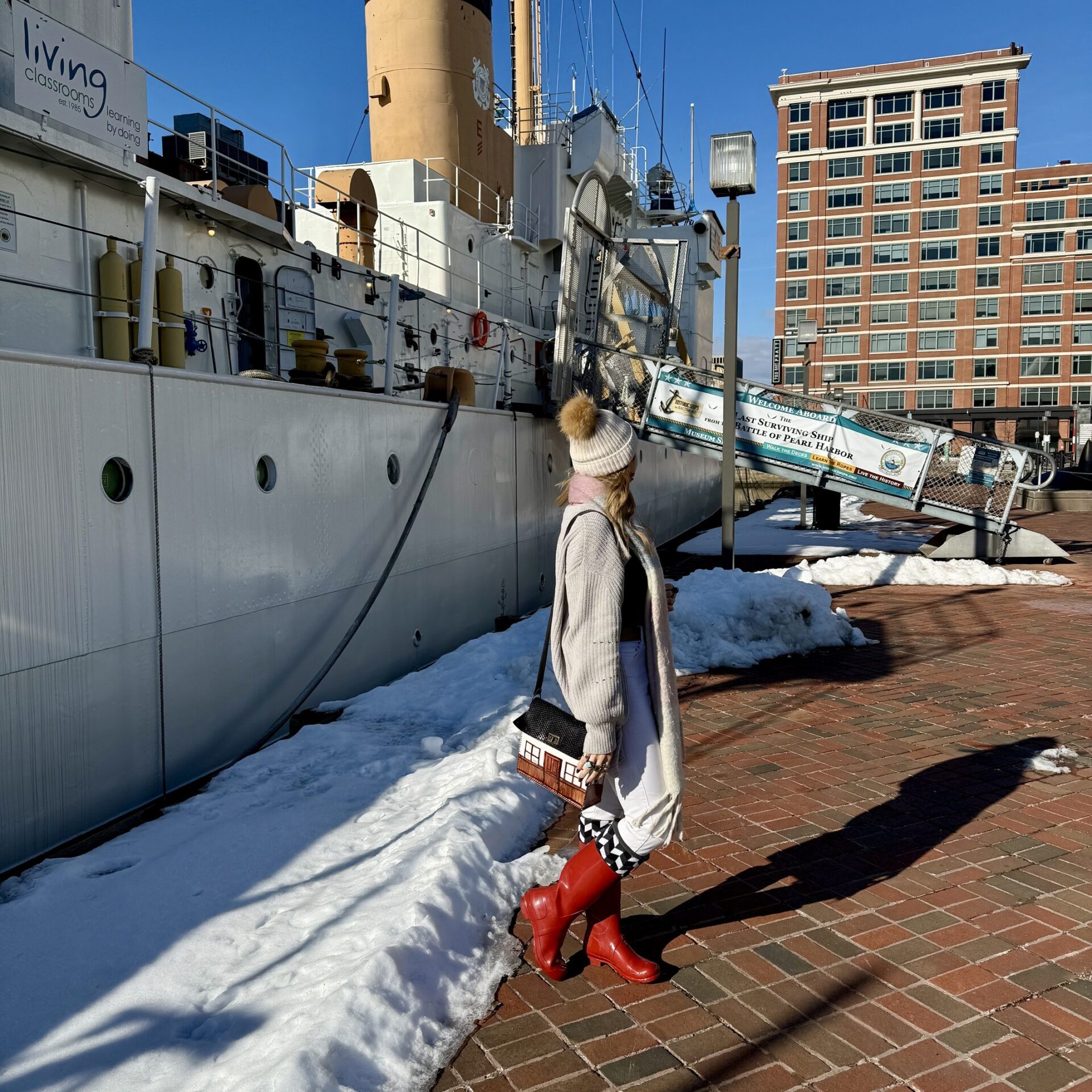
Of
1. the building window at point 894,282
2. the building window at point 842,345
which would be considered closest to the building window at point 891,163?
the building window at point 894,282

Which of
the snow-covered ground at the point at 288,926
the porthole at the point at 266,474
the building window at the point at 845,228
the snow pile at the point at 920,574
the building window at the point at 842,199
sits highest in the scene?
the building window at the point at 842,199

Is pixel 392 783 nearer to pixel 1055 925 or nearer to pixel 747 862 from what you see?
Answer: pixel 747 862

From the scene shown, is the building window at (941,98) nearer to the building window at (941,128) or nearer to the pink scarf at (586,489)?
the building window at (941,128)

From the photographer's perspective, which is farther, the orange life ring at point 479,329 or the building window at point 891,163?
the building window at point 891,163

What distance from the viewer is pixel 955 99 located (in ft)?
245

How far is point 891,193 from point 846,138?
5.61 meters

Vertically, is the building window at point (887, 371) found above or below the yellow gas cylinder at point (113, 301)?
above

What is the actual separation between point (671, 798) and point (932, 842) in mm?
2000

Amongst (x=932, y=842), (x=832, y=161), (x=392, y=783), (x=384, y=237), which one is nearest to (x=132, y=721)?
(x=392, y=783)

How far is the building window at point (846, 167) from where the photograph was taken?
7669 cm

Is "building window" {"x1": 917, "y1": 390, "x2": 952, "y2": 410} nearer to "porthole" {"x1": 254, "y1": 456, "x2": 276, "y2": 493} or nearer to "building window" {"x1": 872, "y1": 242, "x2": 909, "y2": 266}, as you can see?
"building window" {"x1": 872, "y1": 242, "x2": 909, "y2": 266}

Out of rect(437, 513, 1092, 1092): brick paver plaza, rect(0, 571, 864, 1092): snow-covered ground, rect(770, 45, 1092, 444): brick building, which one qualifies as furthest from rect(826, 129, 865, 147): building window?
rect(0, 571, 864, 1092): snow-covered ground

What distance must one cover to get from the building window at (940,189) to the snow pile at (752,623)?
7722 centimetres

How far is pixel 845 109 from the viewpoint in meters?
77.0
